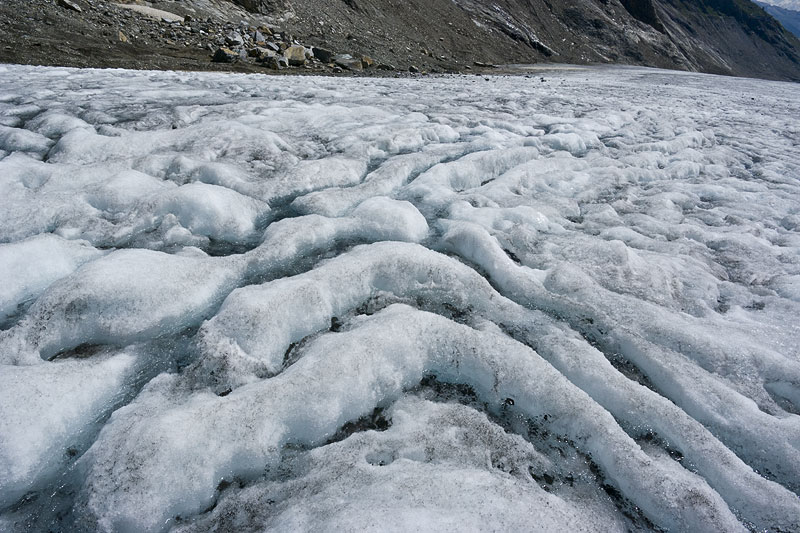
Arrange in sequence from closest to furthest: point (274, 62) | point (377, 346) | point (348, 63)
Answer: point (377, 346) → point (274, 62) → point (348, 63)

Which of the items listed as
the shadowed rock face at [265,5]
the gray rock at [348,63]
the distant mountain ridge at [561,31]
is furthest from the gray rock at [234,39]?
the distant mountain ridge at [561,31]

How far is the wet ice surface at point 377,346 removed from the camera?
161cm

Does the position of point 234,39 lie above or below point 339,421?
above

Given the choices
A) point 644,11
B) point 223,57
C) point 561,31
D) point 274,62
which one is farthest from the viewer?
point 644,11

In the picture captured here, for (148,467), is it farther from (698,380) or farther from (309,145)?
(309,145)

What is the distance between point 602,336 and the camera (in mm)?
2535

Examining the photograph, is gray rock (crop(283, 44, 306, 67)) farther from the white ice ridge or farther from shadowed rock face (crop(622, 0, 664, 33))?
shadowed rock face (crop(622, 0, 664, 33))

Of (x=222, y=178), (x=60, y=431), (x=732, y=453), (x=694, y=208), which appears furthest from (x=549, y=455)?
(x=694, y=208)

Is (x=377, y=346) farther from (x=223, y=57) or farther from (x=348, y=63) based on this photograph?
(x=348, y=63)

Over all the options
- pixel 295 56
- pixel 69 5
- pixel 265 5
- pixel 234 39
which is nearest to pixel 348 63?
pixel 295 56

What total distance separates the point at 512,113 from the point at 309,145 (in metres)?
5.34

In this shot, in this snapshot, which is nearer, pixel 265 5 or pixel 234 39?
pixel 234 39

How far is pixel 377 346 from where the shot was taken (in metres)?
2.18

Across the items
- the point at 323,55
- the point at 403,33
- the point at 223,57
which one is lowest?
the point at 223,57
